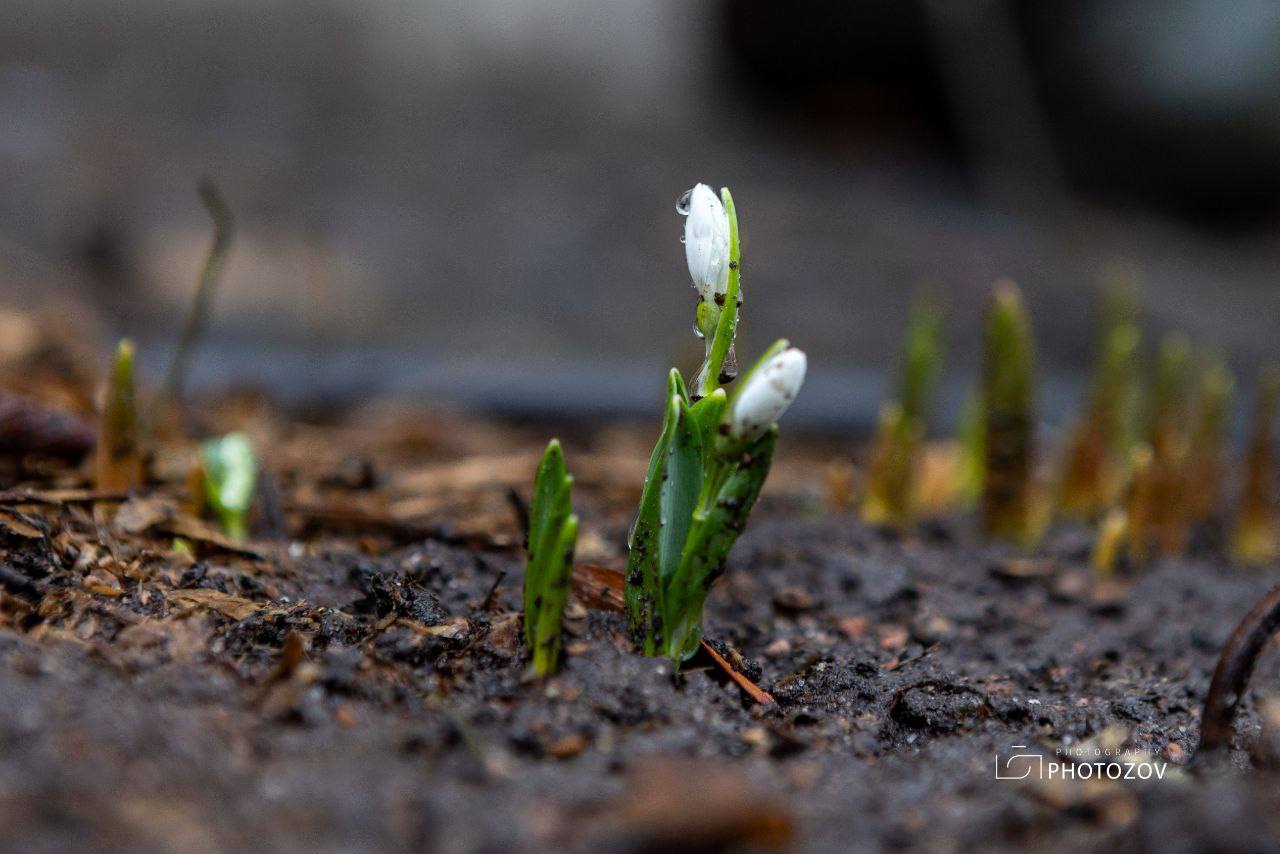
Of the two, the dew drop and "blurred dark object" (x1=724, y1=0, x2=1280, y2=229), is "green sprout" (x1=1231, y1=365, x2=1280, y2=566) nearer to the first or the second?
the dew drop

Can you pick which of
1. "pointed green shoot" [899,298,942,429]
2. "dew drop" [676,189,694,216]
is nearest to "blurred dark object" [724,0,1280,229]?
"pointed green shoot" [899,298,942,429]

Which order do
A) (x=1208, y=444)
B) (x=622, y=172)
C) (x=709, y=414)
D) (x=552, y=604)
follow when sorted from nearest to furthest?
(x=552, y=604) → (x=709, y=414) → (x=1208, y=444) → (x=622, y=172)

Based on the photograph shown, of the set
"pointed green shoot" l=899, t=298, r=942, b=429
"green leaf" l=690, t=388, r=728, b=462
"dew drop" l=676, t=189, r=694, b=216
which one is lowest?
"green leaf" l=690, t=388, r=728, b=462

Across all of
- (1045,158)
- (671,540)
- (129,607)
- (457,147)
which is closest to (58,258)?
(457,147)

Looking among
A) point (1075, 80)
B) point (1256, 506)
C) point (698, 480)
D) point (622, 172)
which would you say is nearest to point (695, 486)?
point (698, 480)

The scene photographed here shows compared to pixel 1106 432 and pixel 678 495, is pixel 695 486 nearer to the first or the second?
pixel 678 495

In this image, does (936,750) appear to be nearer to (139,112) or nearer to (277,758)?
(277,758)

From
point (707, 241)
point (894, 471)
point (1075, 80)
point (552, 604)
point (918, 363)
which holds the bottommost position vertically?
point (552, 604)
